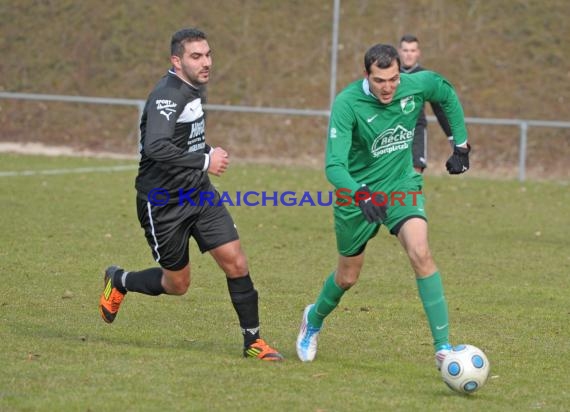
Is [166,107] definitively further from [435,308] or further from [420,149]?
[420,149]

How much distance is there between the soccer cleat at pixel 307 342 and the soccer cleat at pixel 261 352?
0.14 m

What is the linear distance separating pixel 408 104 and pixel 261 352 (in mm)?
1747

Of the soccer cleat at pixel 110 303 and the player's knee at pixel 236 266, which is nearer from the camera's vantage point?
the player's knee at pixel 236 266

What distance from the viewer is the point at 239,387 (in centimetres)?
593

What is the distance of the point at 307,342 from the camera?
685 centimetres

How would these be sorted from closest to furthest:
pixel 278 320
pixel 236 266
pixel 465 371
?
1. pixel 465 371
2. pixel 236 266
3. pixel 278 320

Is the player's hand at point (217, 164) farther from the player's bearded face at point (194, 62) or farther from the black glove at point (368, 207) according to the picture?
the black glove at point (368, 207)

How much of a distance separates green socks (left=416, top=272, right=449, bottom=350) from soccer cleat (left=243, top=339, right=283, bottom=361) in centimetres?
103

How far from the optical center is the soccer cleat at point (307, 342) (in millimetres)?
6797

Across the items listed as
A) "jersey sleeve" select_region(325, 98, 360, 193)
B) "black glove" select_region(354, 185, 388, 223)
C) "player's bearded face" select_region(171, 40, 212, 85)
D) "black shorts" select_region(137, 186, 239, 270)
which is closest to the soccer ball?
"black glove" select_region(354, 185, 388, 223)

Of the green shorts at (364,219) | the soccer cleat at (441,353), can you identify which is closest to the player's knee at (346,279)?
the green shorts at (364,219)

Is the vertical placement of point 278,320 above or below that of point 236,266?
below

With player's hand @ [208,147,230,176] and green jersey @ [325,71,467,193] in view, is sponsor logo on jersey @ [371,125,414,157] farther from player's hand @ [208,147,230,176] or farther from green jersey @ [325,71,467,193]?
player's hand @ [208,147,230,176]

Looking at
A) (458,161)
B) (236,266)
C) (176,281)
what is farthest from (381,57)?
(176,281)
